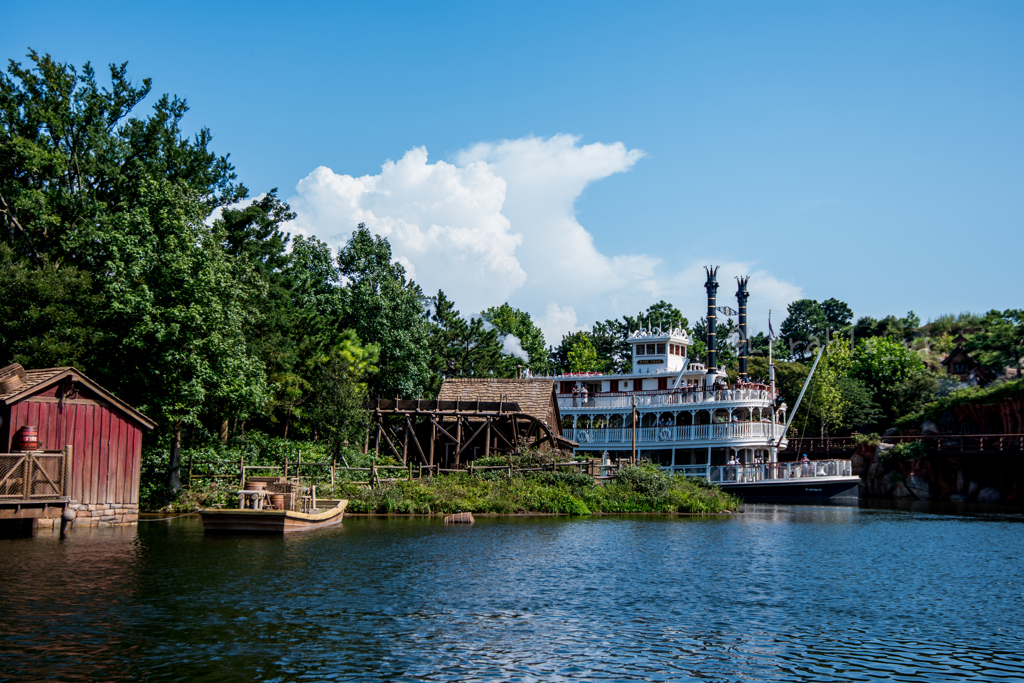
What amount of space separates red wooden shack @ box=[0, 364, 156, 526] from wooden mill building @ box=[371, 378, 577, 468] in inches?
575

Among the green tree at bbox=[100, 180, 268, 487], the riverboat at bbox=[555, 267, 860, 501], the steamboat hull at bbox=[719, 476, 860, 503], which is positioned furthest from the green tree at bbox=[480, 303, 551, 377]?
the green tree at bbox=[100, 180, 268, 487]

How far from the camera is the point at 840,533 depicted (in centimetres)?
3030

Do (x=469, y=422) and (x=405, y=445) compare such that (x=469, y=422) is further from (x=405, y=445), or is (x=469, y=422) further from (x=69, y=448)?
(x=69, y=448)

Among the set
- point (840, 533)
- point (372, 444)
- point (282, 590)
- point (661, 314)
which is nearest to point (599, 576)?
point (282, 590)

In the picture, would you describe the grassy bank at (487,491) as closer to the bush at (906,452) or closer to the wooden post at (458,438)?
the wooden post at (458,438)

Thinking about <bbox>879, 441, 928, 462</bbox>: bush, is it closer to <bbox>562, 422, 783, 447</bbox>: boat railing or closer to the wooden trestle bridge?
<bbox>562, 422, 783, 447</bbox>: boat railing

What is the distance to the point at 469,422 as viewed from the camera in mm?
46344

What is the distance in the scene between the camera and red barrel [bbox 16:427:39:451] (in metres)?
24.4

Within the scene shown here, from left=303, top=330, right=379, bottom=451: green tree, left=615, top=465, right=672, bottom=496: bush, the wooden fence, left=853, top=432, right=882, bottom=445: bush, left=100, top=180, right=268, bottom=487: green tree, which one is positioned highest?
left=100, top=180, right=268, bottom=487: green tree

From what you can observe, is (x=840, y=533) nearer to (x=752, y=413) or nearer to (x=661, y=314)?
(x=752, y=413)

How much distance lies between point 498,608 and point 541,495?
20.0 m

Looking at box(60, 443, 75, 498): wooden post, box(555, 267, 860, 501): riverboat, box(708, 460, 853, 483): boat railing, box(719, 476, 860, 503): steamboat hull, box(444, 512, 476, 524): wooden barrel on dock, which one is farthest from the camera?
box(555, 267, 860, 501): riverboat

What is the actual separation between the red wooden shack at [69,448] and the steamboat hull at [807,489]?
32847 mm

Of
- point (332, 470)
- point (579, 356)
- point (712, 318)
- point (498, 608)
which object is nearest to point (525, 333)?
point (579, 356)
